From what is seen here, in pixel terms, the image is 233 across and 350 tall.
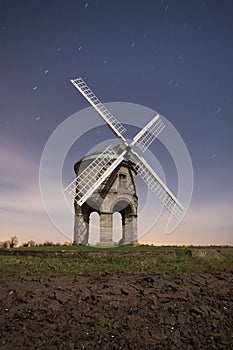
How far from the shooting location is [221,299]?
26.1ft

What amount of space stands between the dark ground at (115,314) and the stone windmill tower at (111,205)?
48.9 ft

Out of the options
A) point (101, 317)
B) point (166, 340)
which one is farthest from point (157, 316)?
point (101, 317)

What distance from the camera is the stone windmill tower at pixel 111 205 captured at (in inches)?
945

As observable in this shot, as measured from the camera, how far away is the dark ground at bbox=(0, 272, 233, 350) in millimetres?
6043

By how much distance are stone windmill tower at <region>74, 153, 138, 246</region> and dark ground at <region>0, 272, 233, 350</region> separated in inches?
586

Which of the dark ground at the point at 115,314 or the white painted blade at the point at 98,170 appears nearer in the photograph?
the dark ground at the point at 115,314

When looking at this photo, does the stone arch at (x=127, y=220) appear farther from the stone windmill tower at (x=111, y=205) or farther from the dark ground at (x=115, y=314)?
the dark ground at (x=115, y=314)

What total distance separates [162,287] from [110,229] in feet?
51.0

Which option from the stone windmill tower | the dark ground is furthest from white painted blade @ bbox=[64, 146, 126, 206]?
the dark ground

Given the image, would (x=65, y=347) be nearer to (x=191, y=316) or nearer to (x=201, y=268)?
(x=191, y=316)

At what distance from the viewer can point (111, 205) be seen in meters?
24.4

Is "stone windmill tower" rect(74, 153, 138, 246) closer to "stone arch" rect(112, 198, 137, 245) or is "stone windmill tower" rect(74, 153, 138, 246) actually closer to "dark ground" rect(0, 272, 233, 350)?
"stone arch" rect(112, 198, 137, 245)

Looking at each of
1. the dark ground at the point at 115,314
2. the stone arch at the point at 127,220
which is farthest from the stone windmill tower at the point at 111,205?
the dark ground at the point at 115,314

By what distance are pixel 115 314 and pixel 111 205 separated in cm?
1753
